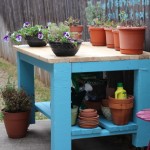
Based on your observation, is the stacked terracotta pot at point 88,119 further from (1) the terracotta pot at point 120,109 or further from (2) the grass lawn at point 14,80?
(2) the grass lawn at point 14,80

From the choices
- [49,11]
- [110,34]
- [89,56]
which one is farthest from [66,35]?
[49,11]

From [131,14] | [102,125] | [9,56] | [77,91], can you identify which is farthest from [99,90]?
[9,56]

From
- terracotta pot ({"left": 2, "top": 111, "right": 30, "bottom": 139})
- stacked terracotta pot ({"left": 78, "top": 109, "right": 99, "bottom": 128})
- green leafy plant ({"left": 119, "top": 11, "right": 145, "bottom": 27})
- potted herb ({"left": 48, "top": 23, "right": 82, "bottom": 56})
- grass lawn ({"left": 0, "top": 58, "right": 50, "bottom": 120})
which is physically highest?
green leafy plant ({"left": 119, "top": 11, "right": 145, "bottom": 27})

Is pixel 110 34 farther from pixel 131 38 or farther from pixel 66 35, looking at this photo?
pixel 66 35

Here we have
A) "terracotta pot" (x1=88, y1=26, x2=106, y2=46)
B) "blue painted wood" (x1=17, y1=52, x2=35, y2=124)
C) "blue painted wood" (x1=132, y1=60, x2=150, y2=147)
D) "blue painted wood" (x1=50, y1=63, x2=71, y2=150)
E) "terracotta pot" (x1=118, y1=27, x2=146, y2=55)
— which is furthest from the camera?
"blue painted wood" (x1=17, y1=52, x2=35, y2=124)

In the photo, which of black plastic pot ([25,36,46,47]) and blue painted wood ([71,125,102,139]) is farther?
black plastic pot ([25,36,46,47])

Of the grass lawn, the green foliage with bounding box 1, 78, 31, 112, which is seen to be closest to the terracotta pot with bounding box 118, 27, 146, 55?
the green foliage with bounding box 1, 78, 31, 112

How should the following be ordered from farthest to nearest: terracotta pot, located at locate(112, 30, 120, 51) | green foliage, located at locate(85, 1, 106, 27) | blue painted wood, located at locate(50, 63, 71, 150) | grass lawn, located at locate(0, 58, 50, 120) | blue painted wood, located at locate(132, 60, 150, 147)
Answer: grass lawn, located at locate(0, 58, 50, 120) < green foliage, located at locate(85, 1, 106, 27) < terracotta pot, located at locate(112, 30, 120, 51) < blue painted wood, located at locate(132, 60, 150, 147) < blue painted wood, located at locate(50, 63, 71, 150)

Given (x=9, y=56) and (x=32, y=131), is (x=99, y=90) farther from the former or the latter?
(x=9, y=56)

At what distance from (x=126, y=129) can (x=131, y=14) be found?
4.38 feet

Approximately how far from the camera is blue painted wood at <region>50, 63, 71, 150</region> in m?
4.04

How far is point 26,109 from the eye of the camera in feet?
17.6

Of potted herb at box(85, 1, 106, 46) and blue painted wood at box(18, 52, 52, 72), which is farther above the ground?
potted herb at box(85, 1, 106, 46)

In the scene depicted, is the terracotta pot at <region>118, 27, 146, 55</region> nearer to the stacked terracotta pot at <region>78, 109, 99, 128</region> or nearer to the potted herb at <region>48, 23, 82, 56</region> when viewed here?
the potted herb at <region>48, 23, 82, 56</region>
